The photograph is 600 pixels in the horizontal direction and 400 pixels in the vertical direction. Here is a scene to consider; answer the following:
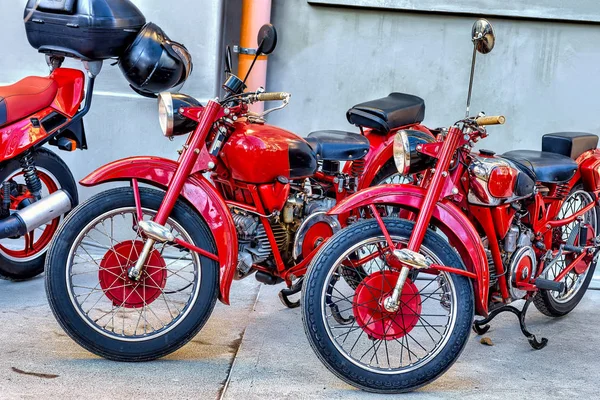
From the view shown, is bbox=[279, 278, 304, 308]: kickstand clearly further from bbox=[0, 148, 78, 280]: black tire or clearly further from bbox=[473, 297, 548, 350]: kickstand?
bbox=[0, 148, 78, 280]: black tire

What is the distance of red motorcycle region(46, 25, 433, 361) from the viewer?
3746 mm

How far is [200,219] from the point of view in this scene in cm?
384

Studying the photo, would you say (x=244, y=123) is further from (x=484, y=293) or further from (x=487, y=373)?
(x=487, y=373)

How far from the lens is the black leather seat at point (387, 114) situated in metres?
4.89

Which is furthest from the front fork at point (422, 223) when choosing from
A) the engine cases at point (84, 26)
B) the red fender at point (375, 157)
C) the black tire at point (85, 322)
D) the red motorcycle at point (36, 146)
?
the red motorcycle at point (36, 146)

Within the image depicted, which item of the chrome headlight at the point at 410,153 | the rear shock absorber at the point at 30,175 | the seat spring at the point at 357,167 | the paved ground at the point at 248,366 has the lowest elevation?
the paved ground at the point at 248,366

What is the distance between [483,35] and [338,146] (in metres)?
1.06

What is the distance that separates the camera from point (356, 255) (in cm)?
412

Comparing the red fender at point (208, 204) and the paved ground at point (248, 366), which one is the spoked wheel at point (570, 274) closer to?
the paved ground at point (248, 366)

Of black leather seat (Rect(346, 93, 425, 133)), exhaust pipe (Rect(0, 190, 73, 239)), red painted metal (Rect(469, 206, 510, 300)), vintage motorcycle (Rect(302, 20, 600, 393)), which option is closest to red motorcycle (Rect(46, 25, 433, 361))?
vintage motorcycle (Rect(302, 20, 600, 393))

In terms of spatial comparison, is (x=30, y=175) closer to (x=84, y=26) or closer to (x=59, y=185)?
(x=59, y=185)

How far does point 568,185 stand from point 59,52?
2.71 meters

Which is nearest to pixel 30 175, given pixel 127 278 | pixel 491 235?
pixel 127 278

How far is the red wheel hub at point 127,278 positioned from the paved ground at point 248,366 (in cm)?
29
